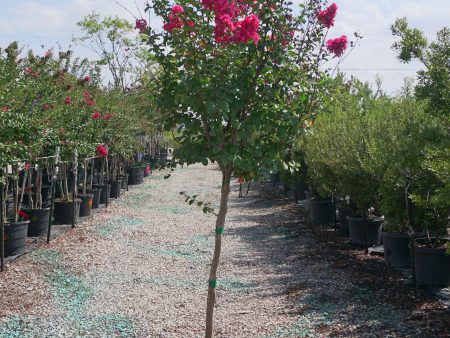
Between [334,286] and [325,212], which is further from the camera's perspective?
[325,212]

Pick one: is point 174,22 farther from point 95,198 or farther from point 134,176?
point 134,176

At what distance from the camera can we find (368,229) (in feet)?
23.2

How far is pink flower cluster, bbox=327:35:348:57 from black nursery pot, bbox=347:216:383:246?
405 centimetres

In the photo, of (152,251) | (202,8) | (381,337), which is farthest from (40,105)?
(381,337)

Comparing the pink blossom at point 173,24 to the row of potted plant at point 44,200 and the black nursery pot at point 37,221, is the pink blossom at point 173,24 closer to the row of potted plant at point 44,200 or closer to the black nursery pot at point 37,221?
the row of potted plant at point 44,200

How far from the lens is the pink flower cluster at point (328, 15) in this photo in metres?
3.24

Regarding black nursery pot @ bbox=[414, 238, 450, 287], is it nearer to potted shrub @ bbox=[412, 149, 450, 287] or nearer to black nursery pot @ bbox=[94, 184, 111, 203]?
potted shrub @ bbox=[412, 149, 450, 287]

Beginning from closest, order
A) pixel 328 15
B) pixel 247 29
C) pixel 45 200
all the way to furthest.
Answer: pixel 247 29 → pixel 328 15 → pixel 45 200

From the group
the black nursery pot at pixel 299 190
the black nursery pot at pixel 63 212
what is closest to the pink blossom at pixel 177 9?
the black nursery pot at pixel 63 212

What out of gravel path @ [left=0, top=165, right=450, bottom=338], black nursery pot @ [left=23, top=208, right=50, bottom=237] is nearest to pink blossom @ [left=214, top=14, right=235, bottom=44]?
gravel path @ [left=0, top=165, right=450, bottom=338]

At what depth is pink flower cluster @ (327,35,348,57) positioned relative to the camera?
3.31 meters

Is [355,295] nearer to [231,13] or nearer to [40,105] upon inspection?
[231,13]

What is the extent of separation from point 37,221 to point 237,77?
17.4ft

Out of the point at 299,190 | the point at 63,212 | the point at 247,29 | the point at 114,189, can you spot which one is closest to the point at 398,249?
the point at 247,29
